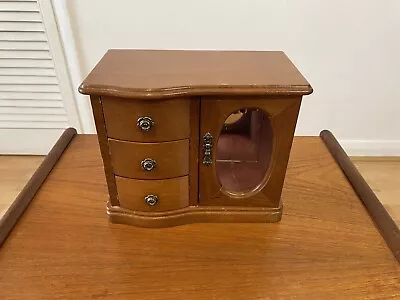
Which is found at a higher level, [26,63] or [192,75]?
[192,75]

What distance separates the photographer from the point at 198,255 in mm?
650

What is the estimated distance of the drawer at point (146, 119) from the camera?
574 millimetres

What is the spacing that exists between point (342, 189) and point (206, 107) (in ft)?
1.32

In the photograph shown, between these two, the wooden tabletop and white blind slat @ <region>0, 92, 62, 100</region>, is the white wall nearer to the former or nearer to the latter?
white blind slat @ <region>0, 92, 62, 100</region>

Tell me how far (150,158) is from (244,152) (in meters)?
0.21

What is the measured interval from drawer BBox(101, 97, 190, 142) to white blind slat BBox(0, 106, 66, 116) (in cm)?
102

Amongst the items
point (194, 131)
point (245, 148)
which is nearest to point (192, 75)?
point (194, 131)

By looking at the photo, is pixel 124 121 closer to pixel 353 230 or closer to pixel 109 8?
pixel 353 230

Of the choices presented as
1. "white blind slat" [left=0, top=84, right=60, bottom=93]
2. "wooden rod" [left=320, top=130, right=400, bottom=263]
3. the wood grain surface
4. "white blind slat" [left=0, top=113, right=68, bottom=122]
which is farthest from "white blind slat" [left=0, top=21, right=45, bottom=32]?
"wooden rod" [left=320, top=130, right=400, bottom=263]

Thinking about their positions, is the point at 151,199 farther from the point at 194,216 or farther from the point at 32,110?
the point at 32,110

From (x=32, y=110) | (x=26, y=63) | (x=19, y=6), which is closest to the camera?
(x=19, y=6)

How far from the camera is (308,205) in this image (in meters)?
0.77

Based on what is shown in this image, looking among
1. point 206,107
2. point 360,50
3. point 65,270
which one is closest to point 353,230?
point 206,107

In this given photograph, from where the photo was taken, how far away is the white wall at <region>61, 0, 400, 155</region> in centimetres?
130
